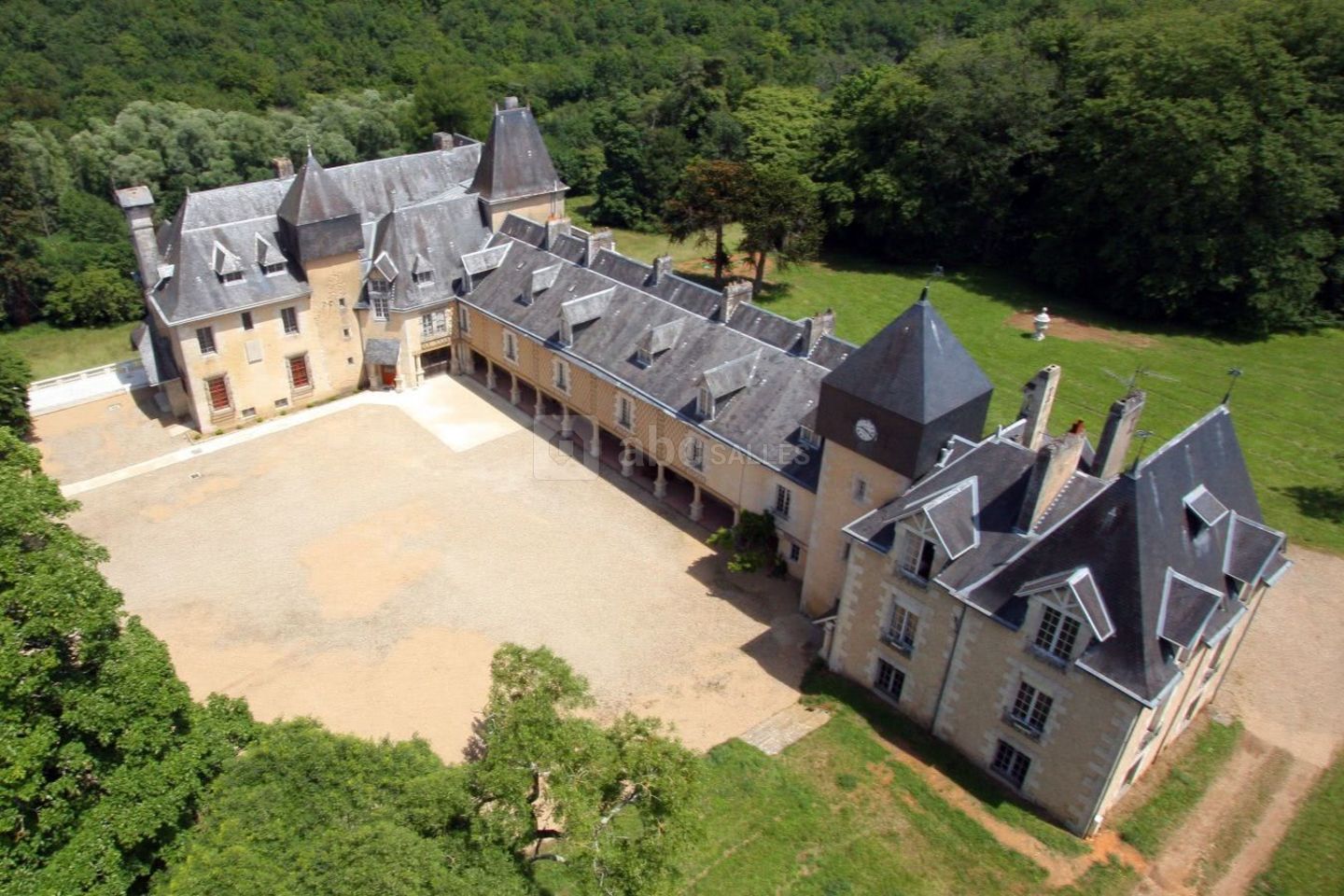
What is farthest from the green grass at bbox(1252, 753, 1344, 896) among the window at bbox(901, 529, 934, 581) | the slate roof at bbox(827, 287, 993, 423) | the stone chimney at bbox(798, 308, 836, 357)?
the stone chimney at bbox(798, 308, 836, 357)

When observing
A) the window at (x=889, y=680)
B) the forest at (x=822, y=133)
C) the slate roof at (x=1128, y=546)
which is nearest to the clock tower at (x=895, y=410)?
the slate roof at (x=1128, y=546)

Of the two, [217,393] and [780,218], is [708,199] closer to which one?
[780,218]

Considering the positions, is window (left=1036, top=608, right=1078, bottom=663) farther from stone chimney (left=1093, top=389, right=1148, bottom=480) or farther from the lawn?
the lawn

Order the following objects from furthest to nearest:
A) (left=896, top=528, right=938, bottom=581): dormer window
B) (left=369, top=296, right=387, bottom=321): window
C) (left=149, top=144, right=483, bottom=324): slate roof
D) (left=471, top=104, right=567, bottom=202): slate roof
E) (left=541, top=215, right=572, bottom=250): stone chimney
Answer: (left=471, top=104, right=567, bottom=202): slate roof, (left=541, top=215, right=572, bottom=250): stone chimney, (left=369, top=296, right=387, bottom=321): window, (left=149, top=144, right=483, bottom=324): slate roof, (left=896, top=528, right=938, bottom=581): dormer window

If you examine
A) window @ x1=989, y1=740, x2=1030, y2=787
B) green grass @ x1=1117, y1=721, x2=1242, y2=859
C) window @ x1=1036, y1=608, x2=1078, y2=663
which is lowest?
green grass @ x1=1117, y1=721, x2=1242, y2=859

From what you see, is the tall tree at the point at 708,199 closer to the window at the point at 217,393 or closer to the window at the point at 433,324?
the window at the point at 433,324

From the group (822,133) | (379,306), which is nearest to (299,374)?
(379,306)
